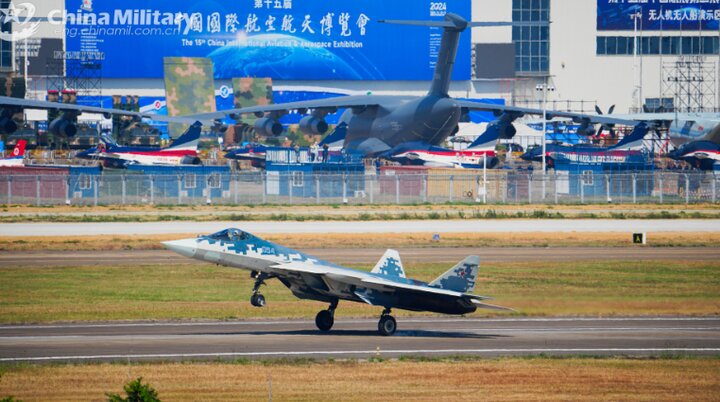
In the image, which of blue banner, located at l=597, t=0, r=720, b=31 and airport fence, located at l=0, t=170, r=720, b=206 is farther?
blue banner, located at l=597, t=0, r=720, b=31

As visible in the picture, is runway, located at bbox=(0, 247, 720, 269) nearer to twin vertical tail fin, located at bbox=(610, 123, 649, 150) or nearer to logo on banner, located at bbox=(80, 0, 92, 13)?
twin vertical tail fin, located at bbox=(610, 123, 649, 150)

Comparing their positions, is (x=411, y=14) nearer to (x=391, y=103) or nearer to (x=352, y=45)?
(x=352, y=45)

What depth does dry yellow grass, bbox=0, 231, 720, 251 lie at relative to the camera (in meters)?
48.8

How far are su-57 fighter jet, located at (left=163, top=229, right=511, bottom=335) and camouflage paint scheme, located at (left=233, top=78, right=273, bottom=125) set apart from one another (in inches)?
3652

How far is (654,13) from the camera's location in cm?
12912

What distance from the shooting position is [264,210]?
64875 millimetres

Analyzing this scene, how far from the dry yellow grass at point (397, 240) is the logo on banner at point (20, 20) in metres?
77.8

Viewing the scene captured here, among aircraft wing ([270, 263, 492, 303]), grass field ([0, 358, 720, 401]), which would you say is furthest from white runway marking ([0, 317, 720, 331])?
grass field ([0, 358, 720, 401])

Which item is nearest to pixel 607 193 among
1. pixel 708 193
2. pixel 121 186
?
pixel 708 193

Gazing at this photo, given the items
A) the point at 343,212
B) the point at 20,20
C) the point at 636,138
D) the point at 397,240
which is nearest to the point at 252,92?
the point at 20,20

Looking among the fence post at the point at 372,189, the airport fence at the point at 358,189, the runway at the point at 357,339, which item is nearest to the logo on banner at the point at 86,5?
the airport fence at the point at 358,189

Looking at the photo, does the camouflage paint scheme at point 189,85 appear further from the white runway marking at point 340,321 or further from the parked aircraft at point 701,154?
the white runway marking at point 340,321

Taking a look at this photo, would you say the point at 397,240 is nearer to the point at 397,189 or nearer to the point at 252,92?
the point at 397,189

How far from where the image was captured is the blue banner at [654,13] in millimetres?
128750
